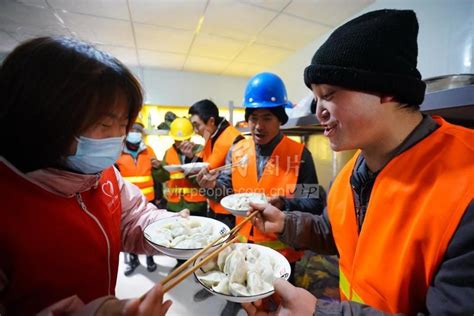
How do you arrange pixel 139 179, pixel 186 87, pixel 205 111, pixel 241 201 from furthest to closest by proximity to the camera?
1. pixel 186 87
2. pixel 139 179
3. pixel 205 111
4. pixel 241 201

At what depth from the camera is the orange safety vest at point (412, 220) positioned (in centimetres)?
48

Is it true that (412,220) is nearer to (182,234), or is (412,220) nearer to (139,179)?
(182,234)

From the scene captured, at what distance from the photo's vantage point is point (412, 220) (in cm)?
53

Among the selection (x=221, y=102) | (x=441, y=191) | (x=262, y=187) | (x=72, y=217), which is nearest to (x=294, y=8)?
(x=262, y=187)

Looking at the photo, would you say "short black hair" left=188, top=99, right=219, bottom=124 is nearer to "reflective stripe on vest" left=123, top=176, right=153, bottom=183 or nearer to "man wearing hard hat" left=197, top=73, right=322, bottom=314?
"man wearing hard hat" left=197, top=73, right=322, bottom=314

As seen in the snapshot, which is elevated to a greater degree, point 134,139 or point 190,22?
point 190,22

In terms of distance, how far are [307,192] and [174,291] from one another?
1655 millimetres

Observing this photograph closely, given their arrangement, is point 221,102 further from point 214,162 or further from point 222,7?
point 214,162

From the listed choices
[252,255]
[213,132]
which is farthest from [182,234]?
[213,132]

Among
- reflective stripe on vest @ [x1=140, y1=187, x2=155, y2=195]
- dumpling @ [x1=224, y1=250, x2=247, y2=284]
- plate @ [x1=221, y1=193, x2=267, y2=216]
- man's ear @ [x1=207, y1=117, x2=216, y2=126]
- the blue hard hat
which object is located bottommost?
reflective stripe on vest @ [x1=140, y1=187, x2=155, y2=195]

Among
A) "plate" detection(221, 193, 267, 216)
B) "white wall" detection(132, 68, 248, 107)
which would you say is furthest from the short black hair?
"white wall" detection(132, 68, 248, 107)

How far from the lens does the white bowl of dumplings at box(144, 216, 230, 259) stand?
69 centimetres

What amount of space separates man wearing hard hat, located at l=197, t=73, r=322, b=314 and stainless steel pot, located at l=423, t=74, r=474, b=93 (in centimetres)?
68

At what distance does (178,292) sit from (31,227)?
1.87 metres
